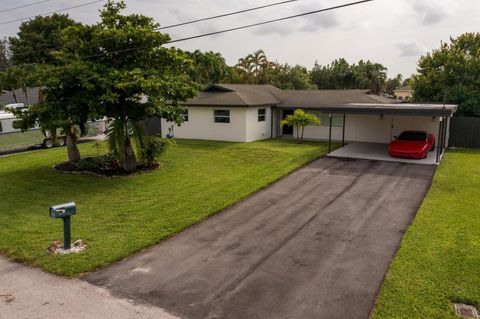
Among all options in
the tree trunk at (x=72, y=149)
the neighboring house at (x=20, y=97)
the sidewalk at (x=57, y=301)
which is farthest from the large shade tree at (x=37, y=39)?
the sidewalk at (x=57, y=301)

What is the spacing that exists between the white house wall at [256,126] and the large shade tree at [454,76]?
11246mm

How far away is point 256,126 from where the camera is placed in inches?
938

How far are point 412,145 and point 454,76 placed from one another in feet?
35.9

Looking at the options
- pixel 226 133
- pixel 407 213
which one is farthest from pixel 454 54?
pixel 407 213

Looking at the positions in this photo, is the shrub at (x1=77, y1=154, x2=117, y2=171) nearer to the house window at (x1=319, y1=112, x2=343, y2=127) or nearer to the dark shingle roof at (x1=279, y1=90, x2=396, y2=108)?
the dark shingle roof at (x1=279, y1=90, x2=396, y2=108)

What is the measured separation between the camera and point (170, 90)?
14250 millimetres

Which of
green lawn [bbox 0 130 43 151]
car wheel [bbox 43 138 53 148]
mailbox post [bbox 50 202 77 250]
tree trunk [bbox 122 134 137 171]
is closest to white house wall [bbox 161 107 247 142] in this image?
car wheel [bbox 43 138 53 148]

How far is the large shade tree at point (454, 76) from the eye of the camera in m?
24.2

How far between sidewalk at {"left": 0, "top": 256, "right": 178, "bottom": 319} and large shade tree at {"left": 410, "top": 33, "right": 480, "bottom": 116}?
2348 centimetres

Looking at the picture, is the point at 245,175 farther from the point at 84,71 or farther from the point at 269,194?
the point at 84,71

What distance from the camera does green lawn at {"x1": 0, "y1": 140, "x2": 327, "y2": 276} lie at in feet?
26.2

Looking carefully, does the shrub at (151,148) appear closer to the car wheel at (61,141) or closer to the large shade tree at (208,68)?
the car wheel at (61,141)

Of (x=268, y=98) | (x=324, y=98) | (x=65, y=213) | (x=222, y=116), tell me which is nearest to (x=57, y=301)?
(x=65, y=213)

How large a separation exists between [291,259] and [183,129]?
63.5 feet
